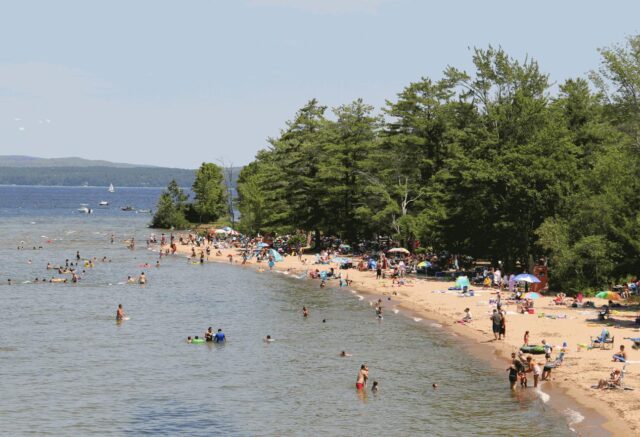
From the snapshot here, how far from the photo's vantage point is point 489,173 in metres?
61.7

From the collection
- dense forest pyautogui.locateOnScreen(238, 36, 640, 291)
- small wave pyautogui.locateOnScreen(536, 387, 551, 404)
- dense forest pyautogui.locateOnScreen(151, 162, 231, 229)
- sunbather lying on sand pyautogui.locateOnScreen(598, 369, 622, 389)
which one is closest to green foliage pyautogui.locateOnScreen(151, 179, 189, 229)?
dense forest pyautogui.locateOnScreen(151, 162, 231, 229)

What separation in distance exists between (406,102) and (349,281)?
2166 centimetres

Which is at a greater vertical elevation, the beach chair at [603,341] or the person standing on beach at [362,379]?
the beach chair at [603,341]

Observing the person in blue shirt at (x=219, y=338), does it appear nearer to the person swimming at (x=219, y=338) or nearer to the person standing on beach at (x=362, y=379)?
the person swimming at (x=219, y=338)

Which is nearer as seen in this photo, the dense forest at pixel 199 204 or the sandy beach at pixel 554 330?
the sandy beach at pixel 554 330

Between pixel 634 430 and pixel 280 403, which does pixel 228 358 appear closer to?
pixel 280 403

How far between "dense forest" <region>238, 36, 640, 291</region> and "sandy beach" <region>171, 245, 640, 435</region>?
183 inches

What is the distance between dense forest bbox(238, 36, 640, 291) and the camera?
5375cm

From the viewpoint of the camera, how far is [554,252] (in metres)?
55.1

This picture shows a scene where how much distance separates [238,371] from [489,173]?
99.6 feet

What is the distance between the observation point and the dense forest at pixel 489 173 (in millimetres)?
53750

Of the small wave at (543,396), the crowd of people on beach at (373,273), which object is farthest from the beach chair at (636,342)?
the small wave at (543,396)

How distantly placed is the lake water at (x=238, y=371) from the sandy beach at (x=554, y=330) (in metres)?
1.87

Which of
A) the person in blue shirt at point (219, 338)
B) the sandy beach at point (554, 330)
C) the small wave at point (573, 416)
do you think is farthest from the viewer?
the person in blue shirt at point (219, 338)
